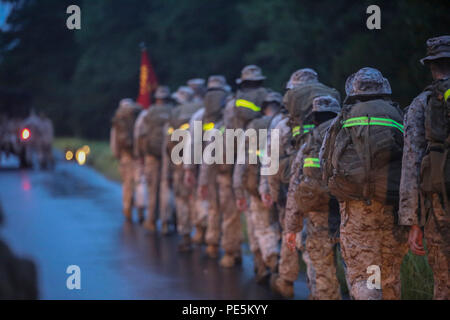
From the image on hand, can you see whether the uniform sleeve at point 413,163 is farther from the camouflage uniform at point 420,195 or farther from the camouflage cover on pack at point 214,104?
the camouflage cover on pack at point 214,104

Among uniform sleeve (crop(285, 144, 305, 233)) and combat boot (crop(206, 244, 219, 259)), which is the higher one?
uniform sleeve (crop(285, 144, 305, 233))

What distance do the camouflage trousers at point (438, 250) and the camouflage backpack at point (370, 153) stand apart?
653mm

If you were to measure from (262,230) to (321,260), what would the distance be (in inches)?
79.6

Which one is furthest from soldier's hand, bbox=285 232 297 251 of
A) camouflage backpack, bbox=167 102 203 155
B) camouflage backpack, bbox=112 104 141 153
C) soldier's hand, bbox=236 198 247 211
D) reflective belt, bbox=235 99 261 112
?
camouflage backpack, bbox=112 104 141 153

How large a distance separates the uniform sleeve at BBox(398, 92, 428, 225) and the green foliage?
5.62 metres

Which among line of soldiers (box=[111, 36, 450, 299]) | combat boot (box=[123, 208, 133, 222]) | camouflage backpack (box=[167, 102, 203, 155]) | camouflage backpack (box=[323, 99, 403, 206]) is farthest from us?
combat boot (box=[123, 208, 133, 222])

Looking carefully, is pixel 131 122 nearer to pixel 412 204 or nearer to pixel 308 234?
pixel 308 234

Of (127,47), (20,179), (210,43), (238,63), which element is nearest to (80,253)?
(20,179)

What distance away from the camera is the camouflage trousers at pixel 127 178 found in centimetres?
1694

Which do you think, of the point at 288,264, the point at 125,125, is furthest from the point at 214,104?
the point at 125,125

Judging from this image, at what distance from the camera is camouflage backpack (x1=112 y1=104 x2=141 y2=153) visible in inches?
667

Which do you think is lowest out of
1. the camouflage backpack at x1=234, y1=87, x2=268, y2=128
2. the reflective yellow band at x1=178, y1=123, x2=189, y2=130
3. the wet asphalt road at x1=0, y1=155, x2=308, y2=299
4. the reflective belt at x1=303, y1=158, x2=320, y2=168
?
the wet asphalt road at x1=0, y1=155, x2=308, y2=299

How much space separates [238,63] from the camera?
97.7 feet

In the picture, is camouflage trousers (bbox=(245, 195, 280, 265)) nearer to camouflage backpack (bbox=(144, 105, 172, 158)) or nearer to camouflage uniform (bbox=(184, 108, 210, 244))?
camouflage uniform (bbox=(184, 108, 210, 244))
